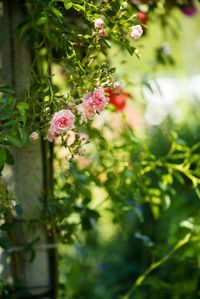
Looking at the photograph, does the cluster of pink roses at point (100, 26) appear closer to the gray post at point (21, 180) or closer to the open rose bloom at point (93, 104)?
the open rose bloom at point (93, 104)

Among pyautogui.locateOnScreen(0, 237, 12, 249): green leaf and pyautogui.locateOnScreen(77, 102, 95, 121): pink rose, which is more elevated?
pyautogui.locateOnScreen(77, 102, 95, 121): pink rose

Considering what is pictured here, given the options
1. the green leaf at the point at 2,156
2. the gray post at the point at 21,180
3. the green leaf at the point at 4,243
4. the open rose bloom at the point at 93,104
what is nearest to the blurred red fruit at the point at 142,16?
the gray post at the point at 21,180

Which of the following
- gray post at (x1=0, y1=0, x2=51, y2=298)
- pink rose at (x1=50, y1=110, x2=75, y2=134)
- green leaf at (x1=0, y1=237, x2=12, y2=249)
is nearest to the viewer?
pink rose at (x1=50, y1=110, x2=75, y2=134)

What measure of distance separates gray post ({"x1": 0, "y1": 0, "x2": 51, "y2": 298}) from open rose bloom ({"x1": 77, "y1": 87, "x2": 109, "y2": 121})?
0.29m

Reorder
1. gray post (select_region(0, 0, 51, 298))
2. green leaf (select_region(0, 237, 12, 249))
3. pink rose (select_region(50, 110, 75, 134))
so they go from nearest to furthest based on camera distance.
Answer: pink rose (select_region(50, 110, 75, 134))
green leaf (select_region(0, 237, 12, 249))
gray post (select_region(0, 0, 51, 298))

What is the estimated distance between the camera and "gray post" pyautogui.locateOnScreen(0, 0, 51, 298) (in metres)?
0.91

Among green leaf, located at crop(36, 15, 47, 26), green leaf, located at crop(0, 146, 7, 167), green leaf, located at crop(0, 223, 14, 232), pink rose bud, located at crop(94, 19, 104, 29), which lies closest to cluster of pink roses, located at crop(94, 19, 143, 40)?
pink rose bud, located at crop(94, 19, 104, 29)

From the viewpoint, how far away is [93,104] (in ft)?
2.13

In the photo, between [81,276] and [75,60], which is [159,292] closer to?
[81,276]

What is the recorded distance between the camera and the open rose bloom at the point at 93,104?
65 centimetres

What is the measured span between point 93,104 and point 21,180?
411 millimetres

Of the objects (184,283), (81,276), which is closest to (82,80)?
(184,283)

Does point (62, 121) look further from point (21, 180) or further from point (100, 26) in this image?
point (21, 180)

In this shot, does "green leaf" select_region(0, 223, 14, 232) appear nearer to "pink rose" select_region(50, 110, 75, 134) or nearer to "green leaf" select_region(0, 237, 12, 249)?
"green leaf" select_region(0, 237, 12, 249)
